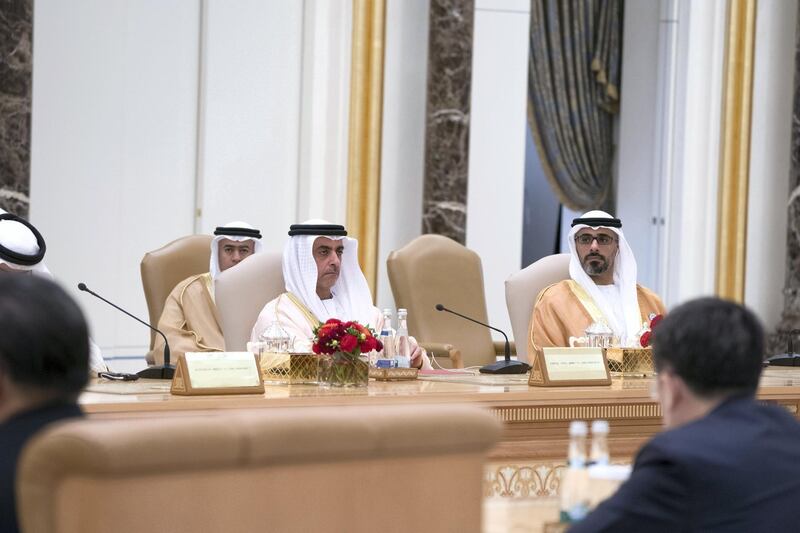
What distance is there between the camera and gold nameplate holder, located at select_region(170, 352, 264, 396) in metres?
3.95

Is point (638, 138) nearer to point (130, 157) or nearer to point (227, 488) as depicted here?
point (130, 157)

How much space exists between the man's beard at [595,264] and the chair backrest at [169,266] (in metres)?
1.98

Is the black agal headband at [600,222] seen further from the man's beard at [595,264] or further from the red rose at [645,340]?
the red rose at [645,340]

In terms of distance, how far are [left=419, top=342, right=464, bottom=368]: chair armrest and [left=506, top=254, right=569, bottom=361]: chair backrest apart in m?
0.32

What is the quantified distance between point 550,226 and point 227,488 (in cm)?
1072

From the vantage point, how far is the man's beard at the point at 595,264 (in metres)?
6.49

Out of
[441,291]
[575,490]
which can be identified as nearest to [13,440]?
[575,490]

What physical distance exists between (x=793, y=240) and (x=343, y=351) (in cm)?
577

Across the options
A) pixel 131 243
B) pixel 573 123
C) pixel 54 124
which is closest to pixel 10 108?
pixel 54 124

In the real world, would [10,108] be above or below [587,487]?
above

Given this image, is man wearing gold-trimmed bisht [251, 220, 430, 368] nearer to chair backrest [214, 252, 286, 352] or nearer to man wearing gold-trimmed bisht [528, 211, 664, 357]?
chair backrest [214, 252, 286, 352]

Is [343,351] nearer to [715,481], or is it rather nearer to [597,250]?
[597,250]

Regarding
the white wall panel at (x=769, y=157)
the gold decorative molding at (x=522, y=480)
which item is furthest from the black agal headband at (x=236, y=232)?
the white wall panel at (x=769, y=157)

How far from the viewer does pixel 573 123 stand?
10445mm
